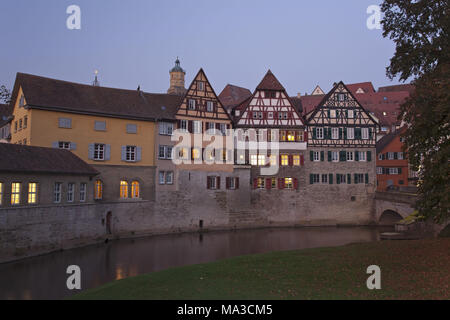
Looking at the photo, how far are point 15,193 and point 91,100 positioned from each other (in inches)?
508

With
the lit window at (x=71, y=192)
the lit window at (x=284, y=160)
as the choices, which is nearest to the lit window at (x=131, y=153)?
the lit window at (x=71, y=192)

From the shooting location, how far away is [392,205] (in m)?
43.2

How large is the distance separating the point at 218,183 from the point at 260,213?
6.26 meters

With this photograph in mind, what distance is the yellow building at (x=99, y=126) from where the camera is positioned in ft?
108

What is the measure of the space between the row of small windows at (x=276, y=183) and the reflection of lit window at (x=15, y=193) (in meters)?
25.6

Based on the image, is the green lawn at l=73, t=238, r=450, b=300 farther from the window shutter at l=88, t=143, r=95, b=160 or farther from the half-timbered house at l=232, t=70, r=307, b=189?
the half-timbered house at l=232, t=70, r=307, b=189

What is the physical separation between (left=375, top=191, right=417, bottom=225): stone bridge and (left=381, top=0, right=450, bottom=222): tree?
23.6m

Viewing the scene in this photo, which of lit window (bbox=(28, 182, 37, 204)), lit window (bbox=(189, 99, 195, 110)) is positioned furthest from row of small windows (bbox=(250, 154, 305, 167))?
lit window (bbox=(28, 182, 37, 204))

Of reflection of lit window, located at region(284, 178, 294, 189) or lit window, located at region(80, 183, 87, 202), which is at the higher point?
reflection of lit window, located at region(284, 178, 294, 189)

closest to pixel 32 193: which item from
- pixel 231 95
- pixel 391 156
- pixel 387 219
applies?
pixel 387 219

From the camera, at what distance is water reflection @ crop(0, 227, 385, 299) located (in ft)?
66.2

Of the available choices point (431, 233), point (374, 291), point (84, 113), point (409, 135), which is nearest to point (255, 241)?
point (431, 233)

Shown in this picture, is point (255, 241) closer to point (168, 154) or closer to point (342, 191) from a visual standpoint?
point (168, 154)

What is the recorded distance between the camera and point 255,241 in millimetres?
35344
